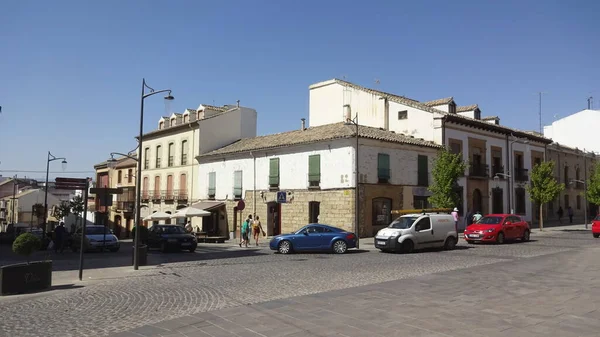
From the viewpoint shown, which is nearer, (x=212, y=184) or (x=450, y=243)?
(x=450, y=243)

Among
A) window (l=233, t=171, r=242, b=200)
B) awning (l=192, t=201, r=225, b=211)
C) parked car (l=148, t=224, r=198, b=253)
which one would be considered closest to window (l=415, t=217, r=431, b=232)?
parked car (l=148, t=224, r=198, b=253)

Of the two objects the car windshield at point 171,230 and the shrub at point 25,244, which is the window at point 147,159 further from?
the shrub at point 25,244

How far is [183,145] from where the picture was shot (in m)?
41.3

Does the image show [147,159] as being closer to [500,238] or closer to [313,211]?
[313,211]

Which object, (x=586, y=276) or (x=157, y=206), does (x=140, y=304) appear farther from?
(x=157, y=206)

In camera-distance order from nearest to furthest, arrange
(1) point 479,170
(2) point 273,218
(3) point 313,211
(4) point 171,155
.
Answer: (3) point 313,211 → (2) point 273,218 → (1) point 479,170 → (4) point 171,155

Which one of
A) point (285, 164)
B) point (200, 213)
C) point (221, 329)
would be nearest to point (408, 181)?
point (285, 164)

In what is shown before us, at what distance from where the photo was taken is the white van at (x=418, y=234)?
19391 mm

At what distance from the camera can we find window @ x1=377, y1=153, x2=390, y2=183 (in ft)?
91.6

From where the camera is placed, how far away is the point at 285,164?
31.4 m

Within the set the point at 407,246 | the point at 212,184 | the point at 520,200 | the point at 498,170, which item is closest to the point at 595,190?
the point at 520,200

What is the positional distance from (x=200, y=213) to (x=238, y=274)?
63.2 feet

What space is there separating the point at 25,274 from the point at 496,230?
2002 centimetres

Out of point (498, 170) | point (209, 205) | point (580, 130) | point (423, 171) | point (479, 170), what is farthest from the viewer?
point (580, 130)
